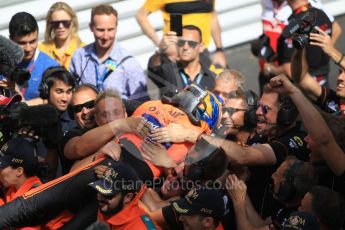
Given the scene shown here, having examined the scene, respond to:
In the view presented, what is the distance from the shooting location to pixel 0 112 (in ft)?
23.1

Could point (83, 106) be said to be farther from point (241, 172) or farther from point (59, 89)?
point (241, 172)

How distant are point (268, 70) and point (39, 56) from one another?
238 centimetres

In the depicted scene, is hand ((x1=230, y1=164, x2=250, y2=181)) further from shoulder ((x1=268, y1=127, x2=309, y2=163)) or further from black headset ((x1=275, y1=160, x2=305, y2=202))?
black headset ((x1=275, y1=160, x2=305, y2=202))

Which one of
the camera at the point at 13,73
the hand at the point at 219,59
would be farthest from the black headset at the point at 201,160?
the hand at the point at 219,59

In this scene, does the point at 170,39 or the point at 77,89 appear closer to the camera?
the point at 77,89

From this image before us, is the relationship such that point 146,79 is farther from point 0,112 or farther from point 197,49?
point 0,112

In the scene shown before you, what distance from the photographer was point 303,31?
7.59m

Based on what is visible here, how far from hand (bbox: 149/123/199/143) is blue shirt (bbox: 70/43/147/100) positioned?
153cm

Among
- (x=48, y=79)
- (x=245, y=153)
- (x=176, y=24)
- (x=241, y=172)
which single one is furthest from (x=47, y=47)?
(x=245, y=153)

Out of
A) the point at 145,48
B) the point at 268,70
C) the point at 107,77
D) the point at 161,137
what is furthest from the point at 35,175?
the point at 145,48

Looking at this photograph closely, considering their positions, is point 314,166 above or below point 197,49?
below

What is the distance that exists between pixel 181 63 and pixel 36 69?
1.36 metres

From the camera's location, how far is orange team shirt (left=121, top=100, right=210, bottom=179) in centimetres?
647

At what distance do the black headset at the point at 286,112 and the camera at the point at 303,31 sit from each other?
80cm
